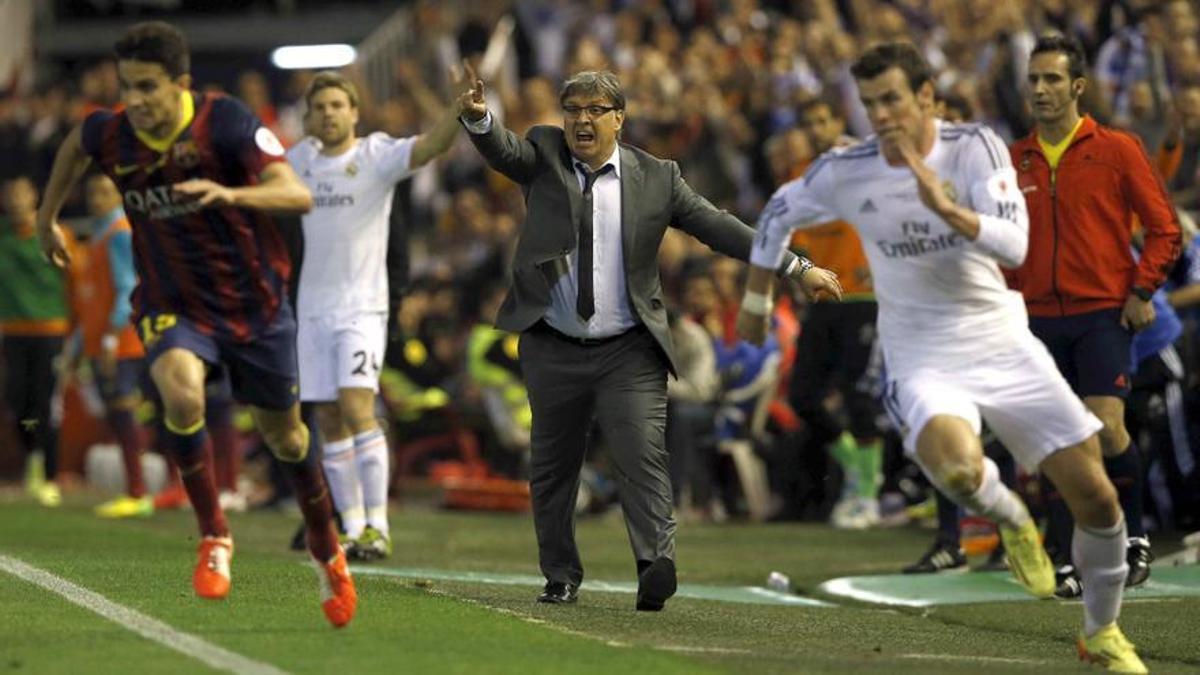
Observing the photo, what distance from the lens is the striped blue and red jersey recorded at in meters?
10.1

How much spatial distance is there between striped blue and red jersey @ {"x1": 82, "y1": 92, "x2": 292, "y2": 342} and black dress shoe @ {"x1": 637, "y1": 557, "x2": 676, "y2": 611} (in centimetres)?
199

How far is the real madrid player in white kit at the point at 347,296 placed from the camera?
1376 centimetres

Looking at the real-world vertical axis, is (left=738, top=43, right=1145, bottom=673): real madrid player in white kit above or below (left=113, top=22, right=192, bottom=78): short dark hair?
below

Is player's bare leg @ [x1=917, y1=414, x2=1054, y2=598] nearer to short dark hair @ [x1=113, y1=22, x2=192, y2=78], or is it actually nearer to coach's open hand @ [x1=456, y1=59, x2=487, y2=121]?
coach's open hand @ [x1=456, y1=59, x2=487, y2=121]

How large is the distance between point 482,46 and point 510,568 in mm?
13523

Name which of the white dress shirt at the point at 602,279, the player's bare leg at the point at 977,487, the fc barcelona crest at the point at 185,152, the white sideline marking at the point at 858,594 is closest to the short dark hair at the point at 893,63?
the player's bare leg at the point at 977,487

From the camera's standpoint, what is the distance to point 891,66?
349 inches

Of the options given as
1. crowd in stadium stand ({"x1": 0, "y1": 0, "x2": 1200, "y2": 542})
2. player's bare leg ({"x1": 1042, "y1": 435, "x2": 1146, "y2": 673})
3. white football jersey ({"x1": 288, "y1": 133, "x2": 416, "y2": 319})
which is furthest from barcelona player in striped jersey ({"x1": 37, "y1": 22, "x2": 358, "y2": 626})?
crowd in stadium stand ({"x1": 0, "y1": 0, "x2": 1200, "y2": 542})

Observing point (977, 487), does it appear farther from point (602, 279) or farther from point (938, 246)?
point (602, 279)

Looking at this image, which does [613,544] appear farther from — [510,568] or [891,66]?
[891,66]

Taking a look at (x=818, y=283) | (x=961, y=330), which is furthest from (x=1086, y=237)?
(x=961, y=330)

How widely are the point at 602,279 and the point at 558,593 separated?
1.46 meters

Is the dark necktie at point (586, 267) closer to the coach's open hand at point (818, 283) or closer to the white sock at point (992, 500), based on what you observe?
the coach's open hand at point (818, 283)

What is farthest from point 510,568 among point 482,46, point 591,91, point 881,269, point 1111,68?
point 482,46
